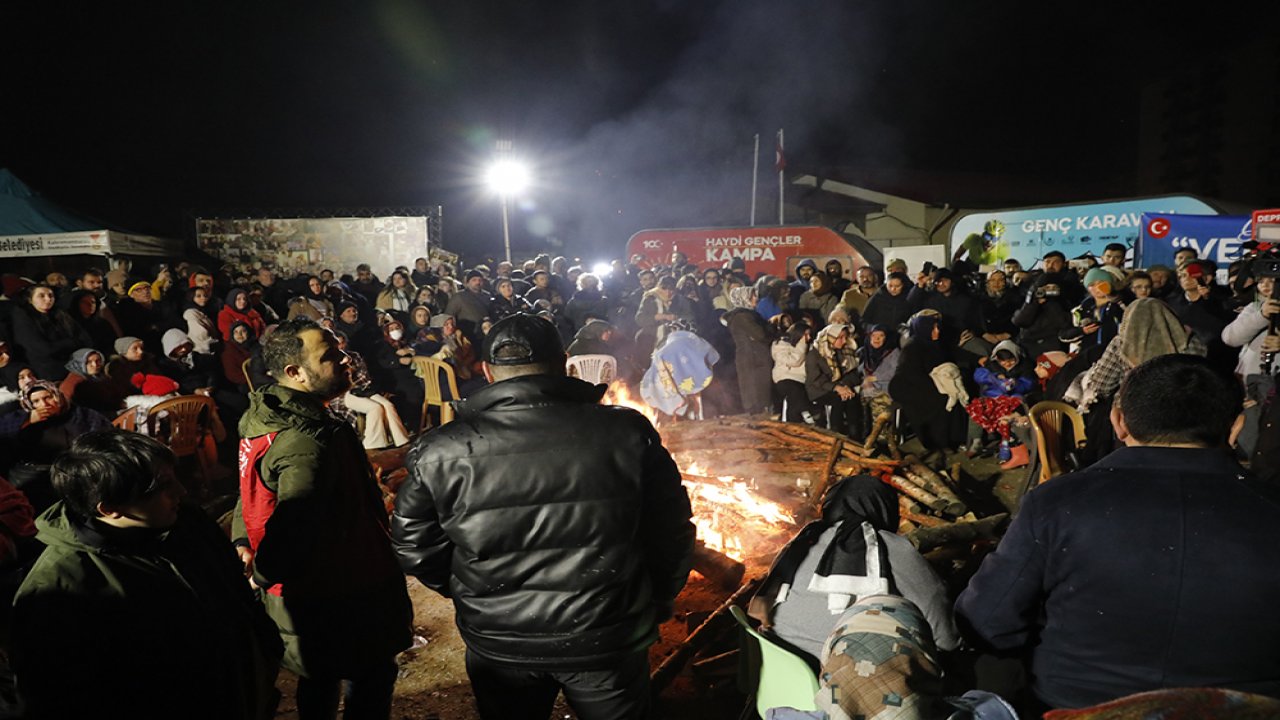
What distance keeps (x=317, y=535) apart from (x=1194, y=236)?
43.6 feet

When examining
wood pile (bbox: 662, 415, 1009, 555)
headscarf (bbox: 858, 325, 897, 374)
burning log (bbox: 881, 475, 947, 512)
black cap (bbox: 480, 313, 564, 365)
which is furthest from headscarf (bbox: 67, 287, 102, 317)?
headscarf (bbox: 858, 325, 897, 374)

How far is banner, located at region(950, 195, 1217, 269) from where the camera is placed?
1231 cm

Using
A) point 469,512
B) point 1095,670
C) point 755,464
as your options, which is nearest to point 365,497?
point 469,512

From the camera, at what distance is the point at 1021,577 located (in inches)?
82.0

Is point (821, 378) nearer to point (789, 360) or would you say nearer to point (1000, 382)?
point (789, 360)

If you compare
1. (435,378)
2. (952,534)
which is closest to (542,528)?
(952,534)

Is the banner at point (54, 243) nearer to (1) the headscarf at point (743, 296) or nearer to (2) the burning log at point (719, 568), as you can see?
(1) the headscarf at point (743, 296)

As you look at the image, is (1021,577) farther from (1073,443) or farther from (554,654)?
(1073,443)

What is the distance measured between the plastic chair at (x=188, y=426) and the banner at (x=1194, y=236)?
44.7 ft

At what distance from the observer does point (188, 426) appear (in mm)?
7211

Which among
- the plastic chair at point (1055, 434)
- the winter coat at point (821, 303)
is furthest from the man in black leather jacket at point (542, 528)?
the winter coat at point (821, 303)

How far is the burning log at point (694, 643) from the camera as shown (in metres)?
3.91

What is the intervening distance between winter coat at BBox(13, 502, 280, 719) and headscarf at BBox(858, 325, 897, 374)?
8.35 meters

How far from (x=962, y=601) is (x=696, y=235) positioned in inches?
697
